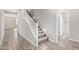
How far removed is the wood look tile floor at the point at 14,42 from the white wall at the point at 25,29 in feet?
0.23

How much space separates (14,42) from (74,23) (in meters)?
1.12

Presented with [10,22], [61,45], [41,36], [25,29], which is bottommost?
[61,45]

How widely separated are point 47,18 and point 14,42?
73 cm

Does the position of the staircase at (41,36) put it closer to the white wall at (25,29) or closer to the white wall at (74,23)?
the white wall at (25,29)

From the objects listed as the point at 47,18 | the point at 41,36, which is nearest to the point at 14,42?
the point at 41,36

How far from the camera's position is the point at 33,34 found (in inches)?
73.2

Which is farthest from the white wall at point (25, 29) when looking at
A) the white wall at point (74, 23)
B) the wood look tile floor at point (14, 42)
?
the white wall at point (74, 23)

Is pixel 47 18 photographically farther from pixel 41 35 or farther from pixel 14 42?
pixel 14 42

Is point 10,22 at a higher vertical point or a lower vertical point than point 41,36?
higher

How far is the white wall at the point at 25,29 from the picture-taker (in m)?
1.82

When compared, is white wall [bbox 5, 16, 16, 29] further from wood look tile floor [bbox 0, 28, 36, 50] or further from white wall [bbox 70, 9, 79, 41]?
white wall [bbox 70, 9, 79, 41]

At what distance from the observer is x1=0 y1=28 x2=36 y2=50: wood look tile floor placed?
1791 millimetres

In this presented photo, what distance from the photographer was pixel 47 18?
184cm
